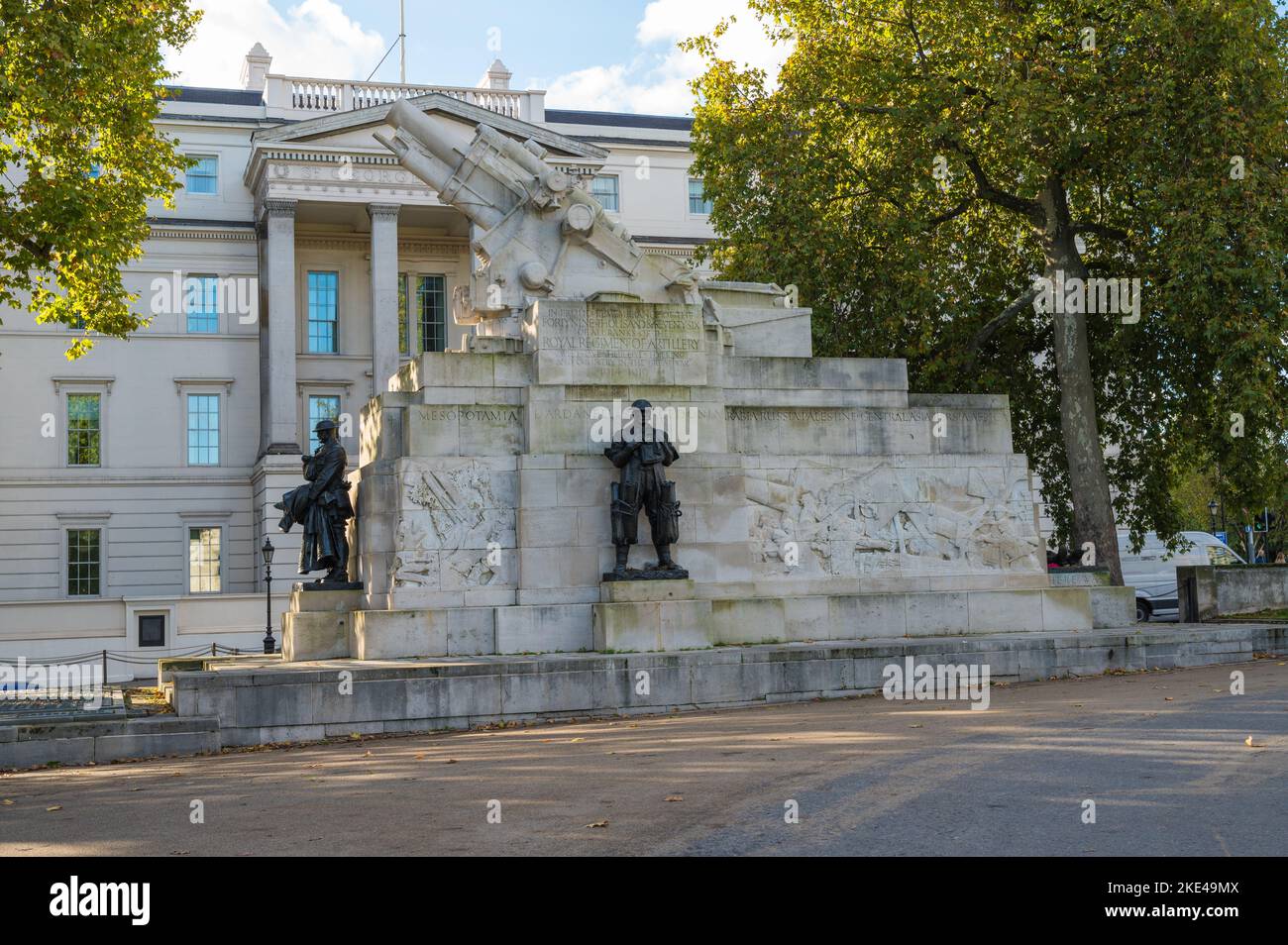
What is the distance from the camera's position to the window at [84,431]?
5250 cm

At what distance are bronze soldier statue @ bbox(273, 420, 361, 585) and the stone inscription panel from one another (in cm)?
298

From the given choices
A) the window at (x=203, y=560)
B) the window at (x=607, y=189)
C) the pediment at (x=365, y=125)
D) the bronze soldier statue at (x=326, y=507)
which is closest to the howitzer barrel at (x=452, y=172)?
the bronze soldier statue at (x=326, y=507)

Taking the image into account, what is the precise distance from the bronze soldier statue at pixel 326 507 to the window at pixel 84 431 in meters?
36.3

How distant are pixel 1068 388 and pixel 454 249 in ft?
101

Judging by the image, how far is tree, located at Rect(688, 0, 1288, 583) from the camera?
28.2 meters

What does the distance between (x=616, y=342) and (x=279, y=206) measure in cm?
3439

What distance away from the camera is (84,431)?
52.7 metres

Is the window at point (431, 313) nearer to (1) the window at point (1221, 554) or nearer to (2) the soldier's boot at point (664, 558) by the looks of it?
(1) the window at point (1221, 554)

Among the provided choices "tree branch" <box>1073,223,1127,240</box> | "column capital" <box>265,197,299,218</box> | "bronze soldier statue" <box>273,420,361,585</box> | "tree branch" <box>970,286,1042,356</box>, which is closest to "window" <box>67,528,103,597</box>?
"column capital" <box>265,197,299,218</box>

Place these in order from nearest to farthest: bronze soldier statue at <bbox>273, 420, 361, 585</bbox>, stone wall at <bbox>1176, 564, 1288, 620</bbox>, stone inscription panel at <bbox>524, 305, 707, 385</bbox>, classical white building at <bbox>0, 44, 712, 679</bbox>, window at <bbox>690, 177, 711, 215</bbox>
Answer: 1. bronze soldier statue at <bbox>273, 420, 361, 585</bbox>
2. stone inscription panel at <bbox>524, 305, 707, 385</bbox>
3. stone wall at <bbox>1176, 564, 1288, 620</bbox>
4. classical white building at <bbox>0, 44, 712, 679</bbox>
5. window at <bbox>690, 177, 711, 215</bbox>

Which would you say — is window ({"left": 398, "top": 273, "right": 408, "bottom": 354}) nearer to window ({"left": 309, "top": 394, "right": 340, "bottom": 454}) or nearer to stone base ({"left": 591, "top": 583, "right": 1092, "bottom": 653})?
window ({"left": 309, "top": 394, "right": 340, "bottom": 454})

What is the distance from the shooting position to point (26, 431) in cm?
5203

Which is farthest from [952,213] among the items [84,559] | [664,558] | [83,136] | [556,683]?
[84,559]

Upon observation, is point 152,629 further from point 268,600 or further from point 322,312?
point 322,312
